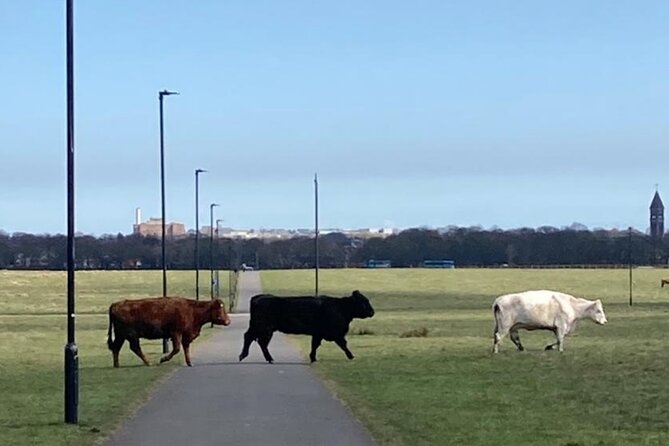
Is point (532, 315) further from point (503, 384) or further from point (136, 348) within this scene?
point (136, 348)

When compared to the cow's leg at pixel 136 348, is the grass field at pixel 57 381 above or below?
below

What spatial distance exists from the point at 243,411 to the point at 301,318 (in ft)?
37.3

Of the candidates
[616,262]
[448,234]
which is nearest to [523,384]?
[616,262]

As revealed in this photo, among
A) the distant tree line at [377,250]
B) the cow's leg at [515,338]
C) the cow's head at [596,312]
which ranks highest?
the distant tree line at [377,250]

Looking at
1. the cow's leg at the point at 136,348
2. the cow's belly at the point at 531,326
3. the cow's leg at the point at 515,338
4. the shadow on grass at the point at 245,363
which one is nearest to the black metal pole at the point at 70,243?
the cow's leg at the point at 136,348

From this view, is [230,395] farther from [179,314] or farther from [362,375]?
[179,314]

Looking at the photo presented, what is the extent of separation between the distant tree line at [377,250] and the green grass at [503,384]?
331ft

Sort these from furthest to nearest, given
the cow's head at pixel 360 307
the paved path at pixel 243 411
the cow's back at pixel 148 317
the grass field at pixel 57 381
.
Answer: the cow's head at pixel 360 307 < the cow's back at pixel 148 317 < the grass field at pixel 57 381 < the paved path at pixel 243 411

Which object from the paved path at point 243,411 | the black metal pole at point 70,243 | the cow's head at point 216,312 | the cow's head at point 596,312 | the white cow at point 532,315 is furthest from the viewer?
the cow's head at point 596,312

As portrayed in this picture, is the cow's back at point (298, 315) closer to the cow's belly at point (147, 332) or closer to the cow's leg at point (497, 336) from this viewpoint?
the cow's belly at point (147, 332)

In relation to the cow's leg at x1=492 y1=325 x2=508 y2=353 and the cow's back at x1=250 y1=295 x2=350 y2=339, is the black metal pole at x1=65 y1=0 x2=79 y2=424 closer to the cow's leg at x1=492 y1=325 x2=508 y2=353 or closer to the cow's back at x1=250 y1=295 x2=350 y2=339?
the cow's back at x1=250 y1=295 x2=350 y2=339

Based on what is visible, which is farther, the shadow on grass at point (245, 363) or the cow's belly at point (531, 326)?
the cow's belly at point (531, 326)

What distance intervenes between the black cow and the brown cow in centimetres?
154

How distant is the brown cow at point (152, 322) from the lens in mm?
29062
